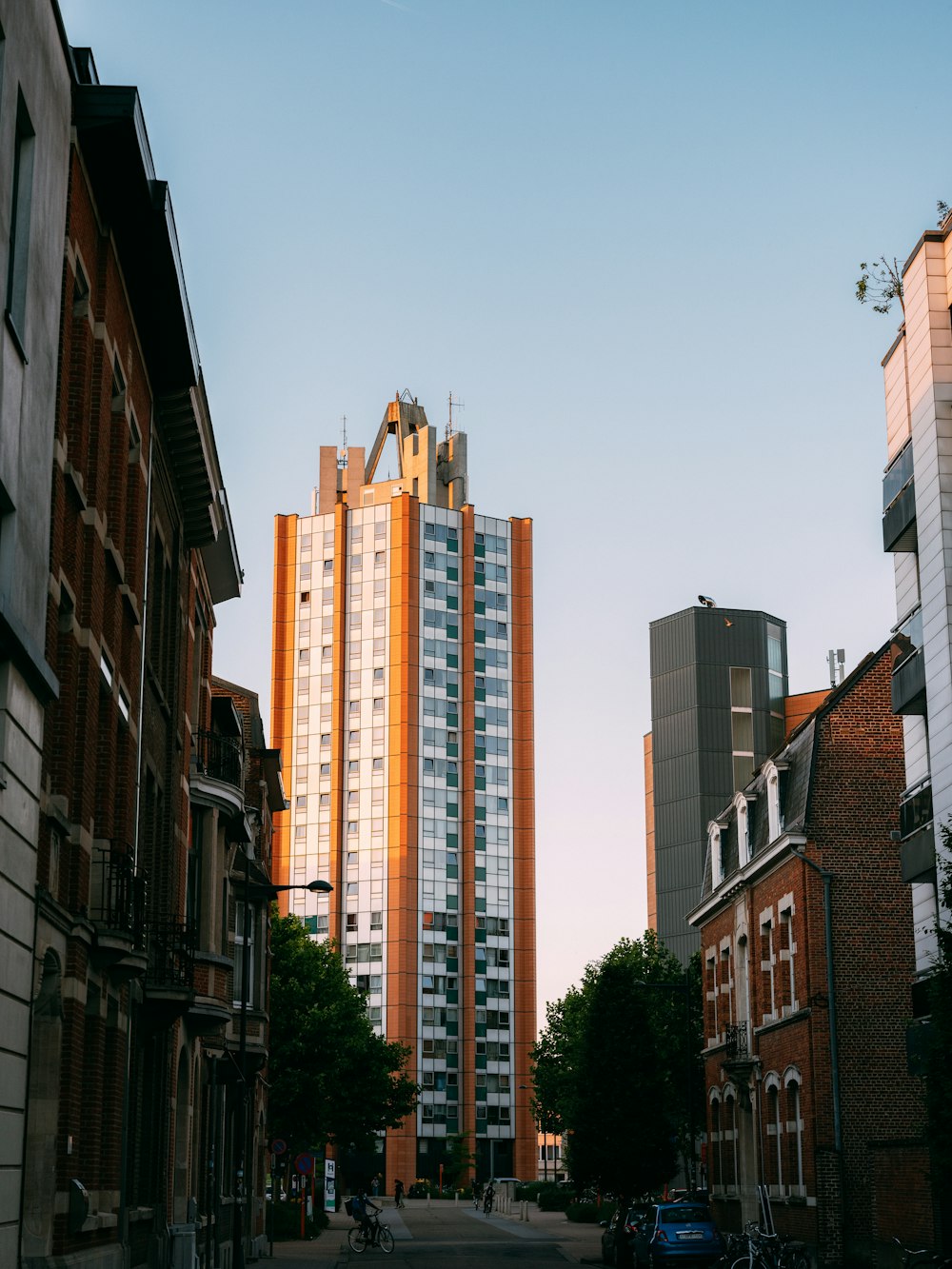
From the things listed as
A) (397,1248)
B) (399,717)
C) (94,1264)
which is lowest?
(397,1248)

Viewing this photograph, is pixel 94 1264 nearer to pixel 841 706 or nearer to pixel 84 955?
pixel 84 955

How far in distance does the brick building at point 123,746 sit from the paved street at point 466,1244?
9.30m

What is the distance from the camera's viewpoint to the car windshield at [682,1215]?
34.0 m

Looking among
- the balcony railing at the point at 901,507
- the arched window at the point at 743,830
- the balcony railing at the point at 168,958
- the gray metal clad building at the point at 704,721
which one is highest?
the gray metal clad building at the point at 704,721

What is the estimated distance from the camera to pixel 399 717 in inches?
5192

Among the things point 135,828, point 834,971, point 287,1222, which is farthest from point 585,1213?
point 135,828

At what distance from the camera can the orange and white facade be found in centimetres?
12925

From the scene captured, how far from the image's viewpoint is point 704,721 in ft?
371

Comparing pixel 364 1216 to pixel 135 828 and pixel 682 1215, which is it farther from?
pixel 135 828

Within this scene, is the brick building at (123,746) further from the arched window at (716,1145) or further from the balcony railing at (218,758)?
the arched window at (716,1145)

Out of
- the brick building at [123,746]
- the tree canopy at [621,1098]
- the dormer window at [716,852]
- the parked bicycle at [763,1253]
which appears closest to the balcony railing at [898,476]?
the brick building at [123,746]

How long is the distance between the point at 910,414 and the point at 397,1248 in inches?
1274

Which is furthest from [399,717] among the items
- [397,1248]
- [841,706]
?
[841,706]

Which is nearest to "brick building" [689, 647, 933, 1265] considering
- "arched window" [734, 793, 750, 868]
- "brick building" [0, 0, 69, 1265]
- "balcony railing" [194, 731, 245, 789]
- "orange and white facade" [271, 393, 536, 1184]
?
"arched window" [734, 793, 750, 868]
